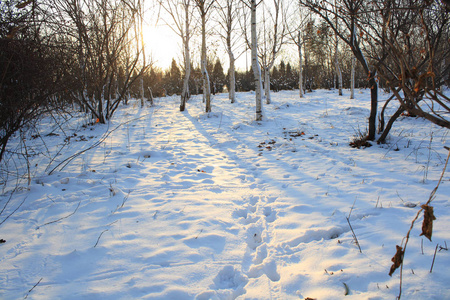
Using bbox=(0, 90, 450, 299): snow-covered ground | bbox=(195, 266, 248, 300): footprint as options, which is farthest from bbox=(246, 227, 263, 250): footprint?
bbox=(195, 266, 248, 300): footprint

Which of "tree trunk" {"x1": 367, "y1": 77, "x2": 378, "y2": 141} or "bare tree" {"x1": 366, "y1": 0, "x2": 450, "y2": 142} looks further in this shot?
"tree trunk" {"x1": 367, "y1": 77, "x2": 378, "y2": 141}

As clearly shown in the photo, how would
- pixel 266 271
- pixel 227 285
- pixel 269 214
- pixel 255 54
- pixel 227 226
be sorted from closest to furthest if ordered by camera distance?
1. pixel 227 285
2. pixel 266 271
3. pixel 227 226
4. pixel 269 214
5. pixel 255 54

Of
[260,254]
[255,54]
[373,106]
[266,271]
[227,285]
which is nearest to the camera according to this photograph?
[227,285]

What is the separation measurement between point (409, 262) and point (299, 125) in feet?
21.4

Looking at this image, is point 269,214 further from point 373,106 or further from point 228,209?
point 373,106

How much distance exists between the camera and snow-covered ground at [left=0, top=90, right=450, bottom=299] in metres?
1.66

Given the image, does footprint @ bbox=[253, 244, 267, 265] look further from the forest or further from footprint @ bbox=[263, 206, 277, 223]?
footprint @ bbox=[263, 206, 277, 223]

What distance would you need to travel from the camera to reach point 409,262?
1.67 meters

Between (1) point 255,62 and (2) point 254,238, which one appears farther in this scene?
(1) point 255,62

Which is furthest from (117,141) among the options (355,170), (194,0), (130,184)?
(194,0)

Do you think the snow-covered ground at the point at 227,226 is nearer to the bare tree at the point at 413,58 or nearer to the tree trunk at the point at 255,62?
the bare tree at the point at 413,58

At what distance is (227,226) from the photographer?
98.3 inches

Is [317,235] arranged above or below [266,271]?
above

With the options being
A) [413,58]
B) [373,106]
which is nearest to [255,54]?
[373,106]
